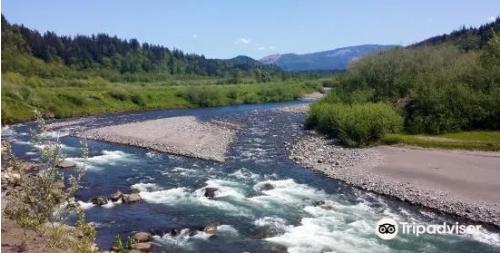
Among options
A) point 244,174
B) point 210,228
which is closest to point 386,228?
point 210,228

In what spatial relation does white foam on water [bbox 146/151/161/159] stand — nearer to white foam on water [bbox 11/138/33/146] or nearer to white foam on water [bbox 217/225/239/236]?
white foam on water [bbox 11/138/33/146]

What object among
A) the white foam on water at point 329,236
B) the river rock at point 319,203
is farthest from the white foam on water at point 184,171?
the white foam on water at point 329,236

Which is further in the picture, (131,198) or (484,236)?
(131,198)

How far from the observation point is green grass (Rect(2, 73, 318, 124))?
74688mm

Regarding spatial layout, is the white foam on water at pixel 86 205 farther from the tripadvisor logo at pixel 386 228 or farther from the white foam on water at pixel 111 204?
the tripadvisor logo at pixel 386 228

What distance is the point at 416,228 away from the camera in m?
23.9

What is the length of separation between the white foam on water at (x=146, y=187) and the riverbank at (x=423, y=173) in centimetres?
1202

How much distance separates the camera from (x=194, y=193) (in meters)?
30.5

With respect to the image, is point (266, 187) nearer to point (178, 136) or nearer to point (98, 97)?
point (178, 136)

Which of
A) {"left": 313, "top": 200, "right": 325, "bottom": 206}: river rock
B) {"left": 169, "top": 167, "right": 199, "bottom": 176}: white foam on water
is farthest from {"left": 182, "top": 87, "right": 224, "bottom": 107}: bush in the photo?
{"left": 313, "top": 200, "right": 325, "bottom": 206}: river rock

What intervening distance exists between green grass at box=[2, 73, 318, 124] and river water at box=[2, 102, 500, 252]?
3254 centimetres

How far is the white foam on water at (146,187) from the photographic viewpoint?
31.5 m

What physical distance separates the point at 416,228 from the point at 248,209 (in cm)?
871

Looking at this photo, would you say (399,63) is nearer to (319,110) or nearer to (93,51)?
(319,110)
